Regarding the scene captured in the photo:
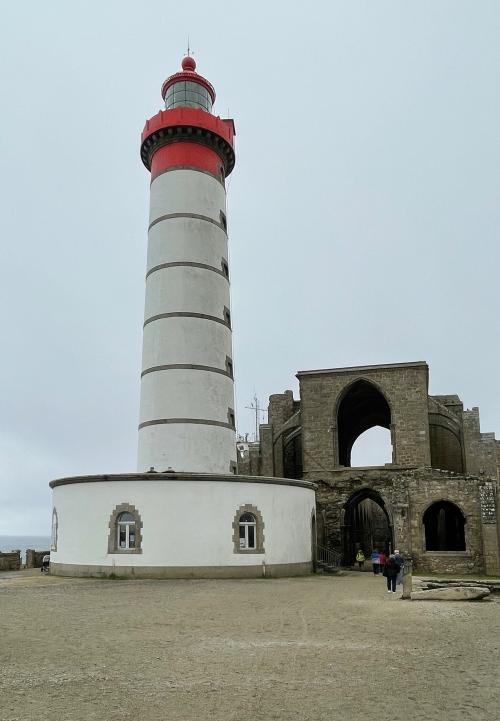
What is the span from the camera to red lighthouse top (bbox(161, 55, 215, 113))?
26.5m

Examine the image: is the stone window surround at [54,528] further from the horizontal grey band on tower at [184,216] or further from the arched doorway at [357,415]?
the arched doorway at [357,415]

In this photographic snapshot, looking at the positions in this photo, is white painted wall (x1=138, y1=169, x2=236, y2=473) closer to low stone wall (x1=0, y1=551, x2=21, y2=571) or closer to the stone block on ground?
low stone wall (x1=0, y1=551, x2=21, y2=571)

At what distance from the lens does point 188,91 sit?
26547 mm

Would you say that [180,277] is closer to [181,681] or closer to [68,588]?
[68,588]

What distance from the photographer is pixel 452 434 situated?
33.6m

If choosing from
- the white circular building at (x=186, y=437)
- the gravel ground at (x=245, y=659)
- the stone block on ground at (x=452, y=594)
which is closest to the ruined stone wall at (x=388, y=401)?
the white circular building at (x=186, y=437)

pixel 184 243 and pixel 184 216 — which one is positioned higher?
→ pixel 184 216

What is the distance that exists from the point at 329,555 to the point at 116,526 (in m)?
11.4

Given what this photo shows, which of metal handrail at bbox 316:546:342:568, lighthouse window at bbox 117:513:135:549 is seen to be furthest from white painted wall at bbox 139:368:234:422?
metal handrail at bbox 316:546:342:568

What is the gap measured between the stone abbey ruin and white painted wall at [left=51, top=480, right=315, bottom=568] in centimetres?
583

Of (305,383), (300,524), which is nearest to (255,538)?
(300,524)

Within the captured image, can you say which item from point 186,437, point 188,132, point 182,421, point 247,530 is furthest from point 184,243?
point 247,530

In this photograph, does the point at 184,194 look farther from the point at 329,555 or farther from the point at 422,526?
the point at 329,555

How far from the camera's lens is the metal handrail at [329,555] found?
2772cm
